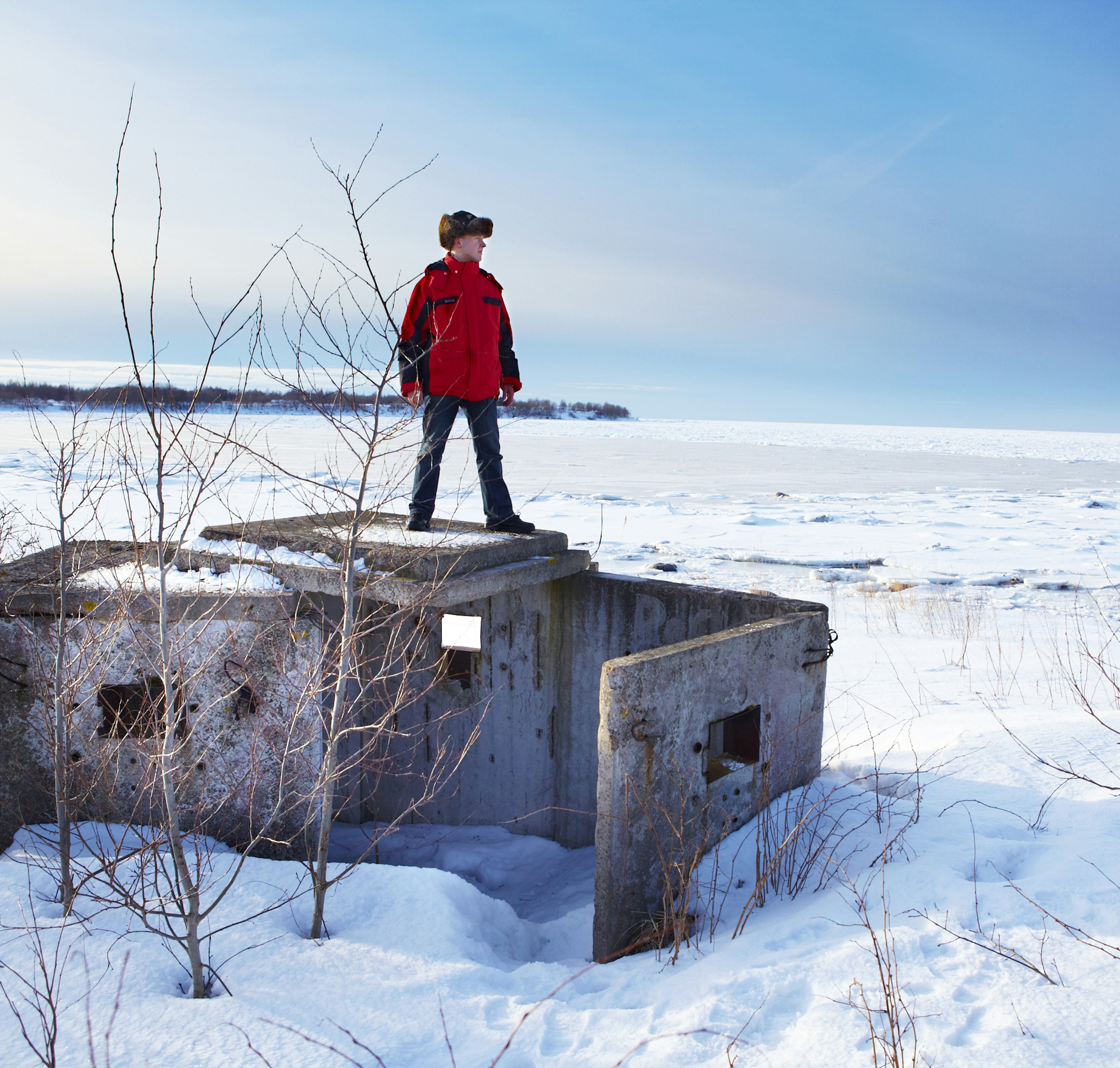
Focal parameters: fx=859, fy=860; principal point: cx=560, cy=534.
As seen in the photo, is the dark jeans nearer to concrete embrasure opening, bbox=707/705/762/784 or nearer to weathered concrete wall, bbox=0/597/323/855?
weathered concrete wall, bbox=0/597/323/855

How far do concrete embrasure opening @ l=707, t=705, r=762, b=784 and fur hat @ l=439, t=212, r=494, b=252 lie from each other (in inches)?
109

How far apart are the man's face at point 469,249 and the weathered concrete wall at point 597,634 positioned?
186 cm

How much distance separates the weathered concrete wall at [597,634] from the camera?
463 centimetres

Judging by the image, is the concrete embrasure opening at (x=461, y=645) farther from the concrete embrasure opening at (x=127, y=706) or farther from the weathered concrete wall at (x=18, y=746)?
the weathered concrete wall at (x=18, y=746)

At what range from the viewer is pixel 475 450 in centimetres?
494

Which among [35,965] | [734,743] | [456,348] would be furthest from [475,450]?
[35,965]

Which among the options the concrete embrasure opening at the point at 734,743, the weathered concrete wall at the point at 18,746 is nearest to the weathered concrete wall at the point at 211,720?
the weathered concrete wall at the point at 18,746

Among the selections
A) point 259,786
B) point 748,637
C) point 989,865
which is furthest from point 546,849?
point 989,865

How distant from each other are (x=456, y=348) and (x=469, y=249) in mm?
521

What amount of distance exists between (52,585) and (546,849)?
2993 mm

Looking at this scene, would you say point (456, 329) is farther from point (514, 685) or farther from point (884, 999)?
point (884, 999)

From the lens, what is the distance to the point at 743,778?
3.82 metres

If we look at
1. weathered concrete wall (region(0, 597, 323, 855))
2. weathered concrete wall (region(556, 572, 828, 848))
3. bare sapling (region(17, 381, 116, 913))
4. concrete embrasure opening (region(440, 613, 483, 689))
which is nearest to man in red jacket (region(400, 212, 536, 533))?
concrete embrasure opening (region(440, 613, 483, 689))

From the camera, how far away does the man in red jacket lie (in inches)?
179
